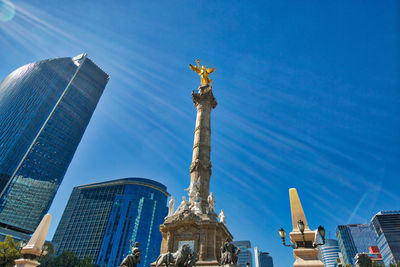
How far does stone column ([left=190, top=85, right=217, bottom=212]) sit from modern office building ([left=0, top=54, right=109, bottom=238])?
235 ft

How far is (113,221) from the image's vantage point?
93.1 metres

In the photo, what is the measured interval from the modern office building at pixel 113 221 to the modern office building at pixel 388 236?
→ 3669 inches

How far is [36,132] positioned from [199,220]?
90.2 m

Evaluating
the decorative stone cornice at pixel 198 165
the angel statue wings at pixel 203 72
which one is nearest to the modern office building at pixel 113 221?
the decorative stone cornice at pixel 198 165

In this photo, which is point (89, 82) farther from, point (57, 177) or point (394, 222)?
point (394, 222)

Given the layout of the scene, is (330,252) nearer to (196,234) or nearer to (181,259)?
(196,234)

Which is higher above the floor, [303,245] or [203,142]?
[203,142]

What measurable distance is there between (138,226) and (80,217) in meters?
27.8

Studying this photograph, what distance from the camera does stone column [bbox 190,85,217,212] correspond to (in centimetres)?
2392

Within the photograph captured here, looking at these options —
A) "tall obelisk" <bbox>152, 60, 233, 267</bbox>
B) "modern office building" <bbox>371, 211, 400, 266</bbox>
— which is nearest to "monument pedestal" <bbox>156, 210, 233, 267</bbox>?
"tall obelisk" <bbox>152, 60, 233, 267</bbox>

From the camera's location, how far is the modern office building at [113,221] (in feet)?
290

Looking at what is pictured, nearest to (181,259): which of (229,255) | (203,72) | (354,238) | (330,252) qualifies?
(229,255)

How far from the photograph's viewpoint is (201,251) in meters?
18.3

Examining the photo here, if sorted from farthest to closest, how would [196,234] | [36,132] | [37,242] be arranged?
[36,132], [196,234], [37,242]
